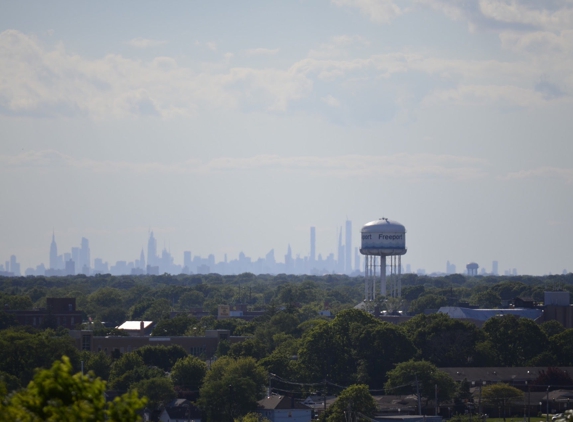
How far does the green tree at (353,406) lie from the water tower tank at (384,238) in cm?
8032

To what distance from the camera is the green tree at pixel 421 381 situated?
81.3m

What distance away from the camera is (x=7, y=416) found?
18.6 m

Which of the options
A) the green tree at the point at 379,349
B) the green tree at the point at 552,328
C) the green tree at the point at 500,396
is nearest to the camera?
the green tree at the point at 500,396

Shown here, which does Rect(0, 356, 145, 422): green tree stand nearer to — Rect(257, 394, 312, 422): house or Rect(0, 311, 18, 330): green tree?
Rect(257, 394, 312, 422): house

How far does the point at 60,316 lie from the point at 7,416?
125m

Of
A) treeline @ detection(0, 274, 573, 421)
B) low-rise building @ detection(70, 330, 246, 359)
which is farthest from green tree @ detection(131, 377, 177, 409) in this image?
low-rise building @ detection(70, 330, 246, 359)

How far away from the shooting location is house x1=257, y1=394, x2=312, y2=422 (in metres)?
74.0

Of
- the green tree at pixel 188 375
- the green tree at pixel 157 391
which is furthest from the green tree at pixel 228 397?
the green tree at pixel 188 375

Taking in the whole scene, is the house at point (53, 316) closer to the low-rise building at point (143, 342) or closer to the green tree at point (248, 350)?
the low-rise building at point (143, 342)

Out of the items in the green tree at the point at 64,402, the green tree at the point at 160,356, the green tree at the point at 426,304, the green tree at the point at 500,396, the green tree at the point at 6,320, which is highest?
the green tree at the point at 426,304

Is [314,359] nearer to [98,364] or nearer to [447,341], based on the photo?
[447,341]

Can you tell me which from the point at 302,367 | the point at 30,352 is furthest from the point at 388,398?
the point at 30,352

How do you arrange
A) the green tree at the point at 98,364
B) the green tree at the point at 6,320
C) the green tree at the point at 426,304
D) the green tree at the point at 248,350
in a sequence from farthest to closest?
the green tree at the point at 426,304 → the green tree at the point at 6,320 → the green tree at the point at 248,350 → the green tree at the point at 98,364

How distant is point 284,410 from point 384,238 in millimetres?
79608
